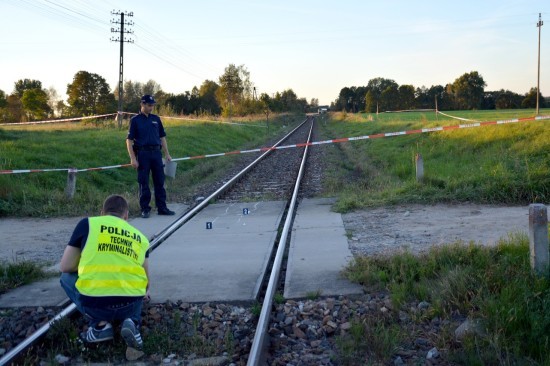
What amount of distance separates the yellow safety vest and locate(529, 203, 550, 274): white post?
3.51 m

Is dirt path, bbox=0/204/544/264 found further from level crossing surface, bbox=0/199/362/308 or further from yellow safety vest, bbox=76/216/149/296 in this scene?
yellow safety vest, bbox=76/216/149/296

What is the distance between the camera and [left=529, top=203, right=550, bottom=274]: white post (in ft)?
15.8

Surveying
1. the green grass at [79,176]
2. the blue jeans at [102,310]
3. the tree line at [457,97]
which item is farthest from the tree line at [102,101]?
the blue jeans at [102,310]

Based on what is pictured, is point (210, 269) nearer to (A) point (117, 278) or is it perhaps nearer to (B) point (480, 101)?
(A) point (117, 278)

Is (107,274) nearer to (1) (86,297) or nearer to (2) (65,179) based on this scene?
(1) (86,297)

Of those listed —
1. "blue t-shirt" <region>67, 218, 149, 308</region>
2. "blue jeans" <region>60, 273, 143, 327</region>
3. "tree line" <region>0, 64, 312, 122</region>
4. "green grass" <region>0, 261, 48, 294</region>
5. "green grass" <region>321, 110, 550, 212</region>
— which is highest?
"tree line" <region>0, 64, 312, 122</region>

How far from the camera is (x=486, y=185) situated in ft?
31.9

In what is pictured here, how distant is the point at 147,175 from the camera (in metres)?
9.49

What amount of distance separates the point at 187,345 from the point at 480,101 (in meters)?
94.6

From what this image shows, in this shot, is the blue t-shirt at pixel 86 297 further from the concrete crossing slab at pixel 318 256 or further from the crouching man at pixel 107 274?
the concrete crossing slab at pixel 318 256

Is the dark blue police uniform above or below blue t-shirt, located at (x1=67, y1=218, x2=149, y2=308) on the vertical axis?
above

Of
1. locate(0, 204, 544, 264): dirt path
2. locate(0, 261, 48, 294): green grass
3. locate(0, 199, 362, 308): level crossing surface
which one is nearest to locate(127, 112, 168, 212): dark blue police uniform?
locate(0, 199, 362, 308): level crossing surface

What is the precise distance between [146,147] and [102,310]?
5399 millimetres

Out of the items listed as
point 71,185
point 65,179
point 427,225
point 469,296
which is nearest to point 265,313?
point 469,296
